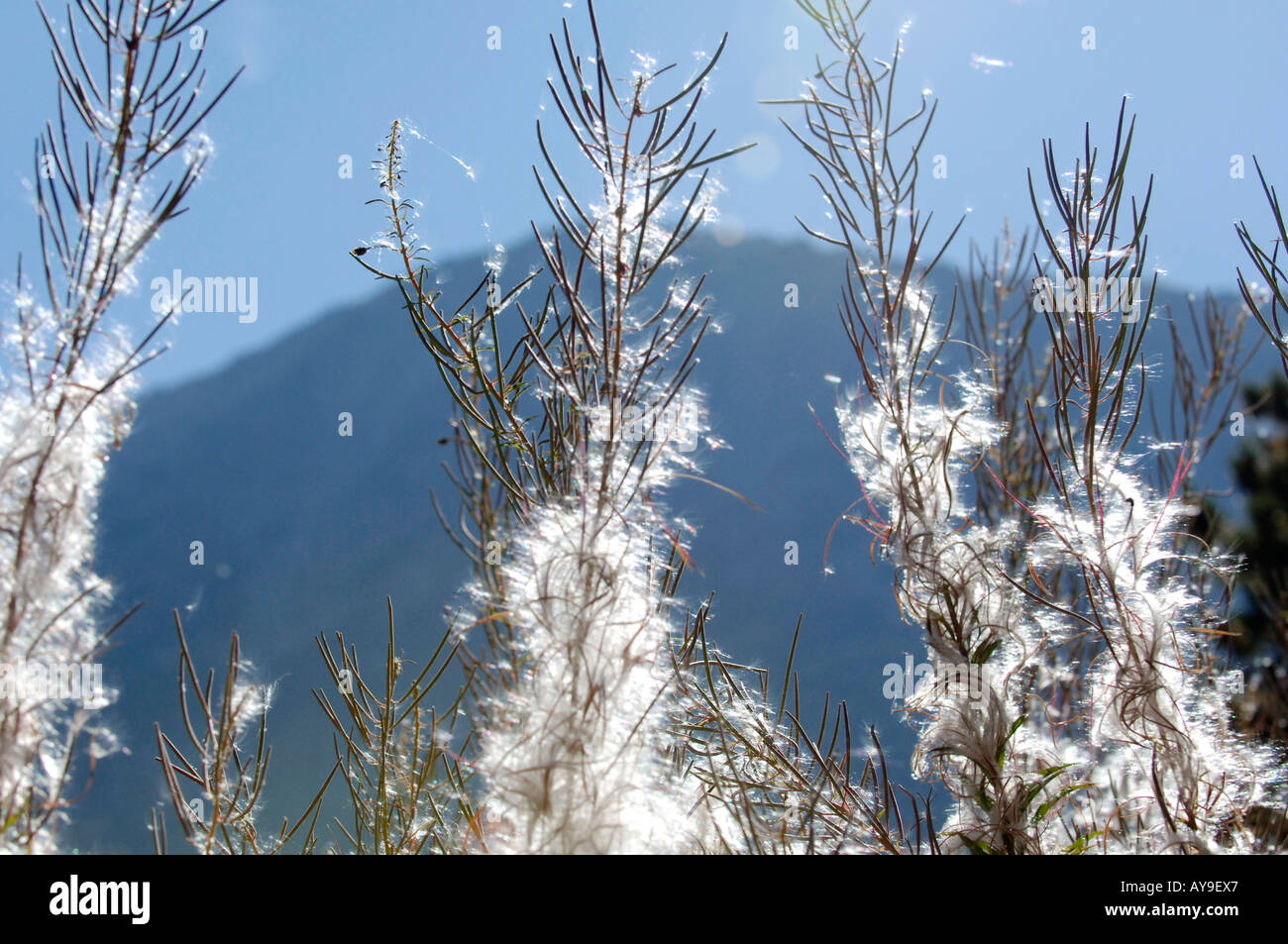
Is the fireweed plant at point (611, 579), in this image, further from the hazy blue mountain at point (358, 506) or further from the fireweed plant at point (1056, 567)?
the hazy blue mountain at point (358, 506)

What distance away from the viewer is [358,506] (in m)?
41.1

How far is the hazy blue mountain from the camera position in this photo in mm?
25875

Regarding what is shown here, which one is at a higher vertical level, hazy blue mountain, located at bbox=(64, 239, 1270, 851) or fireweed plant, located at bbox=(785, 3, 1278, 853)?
hazy blue mountain, located at bbox=(64, 239, 1270, 851)

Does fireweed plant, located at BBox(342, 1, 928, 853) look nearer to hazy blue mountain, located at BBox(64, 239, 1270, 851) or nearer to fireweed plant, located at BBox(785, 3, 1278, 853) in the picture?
fireweed plant, located at BBox(785, 3, 1278, 853)

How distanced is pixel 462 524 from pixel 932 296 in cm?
145

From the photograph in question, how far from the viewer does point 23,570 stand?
1224mm

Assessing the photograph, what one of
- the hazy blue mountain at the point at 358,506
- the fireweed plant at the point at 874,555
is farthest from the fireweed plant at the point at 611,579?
the hazy blue mountain at the point at 358,506

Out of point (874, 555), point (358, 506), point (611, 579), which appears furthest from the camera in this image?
point (358, 506)

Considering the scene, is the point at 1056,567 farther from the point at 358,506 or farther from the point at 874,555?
the point at 358,506

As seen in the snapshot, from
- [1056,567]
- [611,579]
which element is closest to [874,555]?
[1056,567]

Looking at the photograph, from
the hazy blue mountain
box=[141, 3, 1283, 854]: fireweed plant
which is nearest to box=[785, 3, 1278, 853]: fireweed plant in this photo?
box=[141, 3, 1283, 854]: fireweed plant

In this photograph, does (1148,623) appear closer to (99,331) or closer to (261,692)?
(261,692)

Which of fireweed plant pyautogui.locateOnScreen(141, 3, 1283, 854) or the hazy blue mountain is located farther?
the hazy blue mountain
